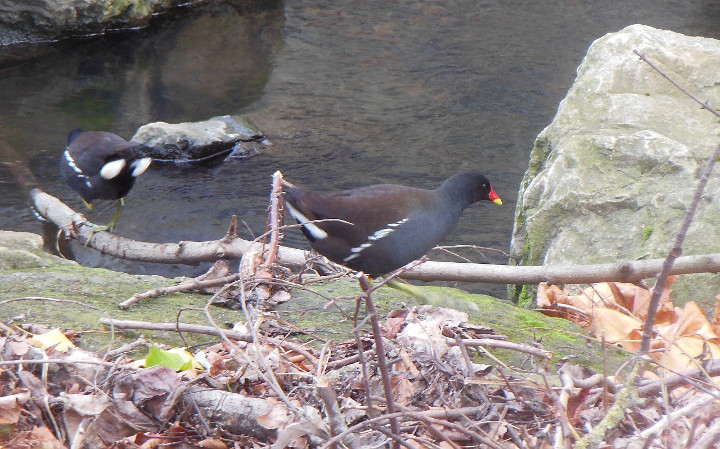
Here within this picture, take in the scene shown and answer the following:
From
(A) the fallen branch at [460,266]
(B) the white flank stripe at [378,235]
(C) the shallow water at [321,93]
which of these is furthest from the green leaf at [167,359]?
(C) the shallow water at [321,93]

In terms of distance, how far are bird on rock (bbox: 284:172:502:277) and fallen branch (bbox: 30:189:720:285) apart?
0.27 m

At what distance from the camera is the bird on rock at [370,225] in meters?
3.14

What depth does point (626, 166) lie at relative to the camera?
168 inches

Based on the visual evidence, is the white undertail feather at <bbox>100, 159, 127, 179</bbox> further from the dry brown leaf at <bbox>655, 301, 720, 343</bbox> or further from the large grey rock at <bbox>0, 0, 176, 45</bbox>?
the large grey rock at <bbox>0, 0, 176, 45</bbox>

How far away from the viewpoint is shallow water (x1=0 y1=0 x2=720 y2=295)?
6469 mm

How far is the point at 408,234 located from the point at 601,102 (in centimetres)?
225

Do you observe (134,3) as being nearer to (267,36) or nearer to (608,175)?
(267,36)

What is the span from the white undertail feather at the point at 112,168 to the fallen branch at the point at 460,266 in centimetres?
41

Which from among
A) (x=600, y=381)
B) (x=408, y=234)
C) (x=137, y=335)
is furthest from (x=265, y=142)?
(x=600, y=381)

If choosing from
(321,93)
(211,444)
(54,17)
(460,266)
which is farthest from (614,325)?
(54,17)

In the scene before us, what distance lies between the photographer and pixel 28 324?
252cm

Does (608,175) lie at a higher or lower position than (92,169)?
higher

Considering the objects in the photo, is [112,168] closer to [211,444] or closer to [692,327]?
[211,444]

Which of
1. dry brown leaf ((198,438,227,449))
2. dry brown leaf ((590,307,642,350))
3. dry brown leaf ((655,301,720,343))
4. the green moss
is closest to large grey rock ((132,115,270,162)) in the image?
the green moss
